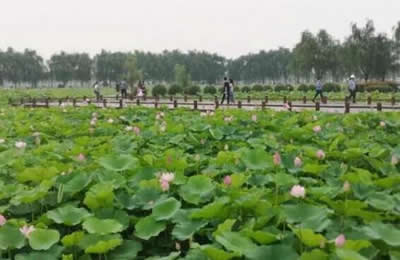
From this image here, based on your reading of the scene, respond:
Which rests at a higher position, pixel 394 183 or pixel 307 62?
pixel 307 62

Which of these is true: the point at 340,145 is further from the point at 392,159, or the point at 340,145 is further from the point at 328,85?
the point at 328,85

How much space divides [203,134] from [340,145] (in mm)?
1293

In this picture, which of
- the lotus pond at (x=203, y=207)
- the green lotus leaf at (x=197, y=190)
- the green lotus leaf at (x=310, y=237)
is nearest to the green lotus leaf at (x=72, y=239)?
the lotus pond at (x=203, y=207)

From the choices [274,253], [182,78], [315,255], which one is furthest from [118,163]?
[182,78]

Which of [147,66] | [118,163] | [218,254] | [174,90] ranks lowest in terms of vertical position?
[218,254]

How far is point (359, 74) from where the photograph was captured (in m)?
46.6

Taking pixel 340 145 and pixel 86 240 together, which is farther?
pixel 340 145

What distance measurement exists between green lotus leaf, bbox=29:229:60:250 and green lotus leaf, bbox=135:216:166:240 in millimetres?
328

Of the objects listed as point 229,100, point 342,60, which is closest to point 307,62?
point 342,60

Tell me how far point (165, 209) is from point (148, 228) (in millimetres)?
118

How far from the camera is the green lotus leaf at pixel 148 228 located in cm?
204

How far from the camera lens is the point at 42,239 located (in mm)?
1930

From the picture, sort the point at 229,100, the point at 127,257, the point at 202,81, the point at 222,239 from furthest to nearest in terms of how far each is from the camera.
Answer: the point at 202,81
the point at 229,100
the point at 127,257
the point at 222,239

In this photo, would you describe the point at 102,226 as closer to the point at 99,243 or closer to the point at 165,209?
the point at 99,243
